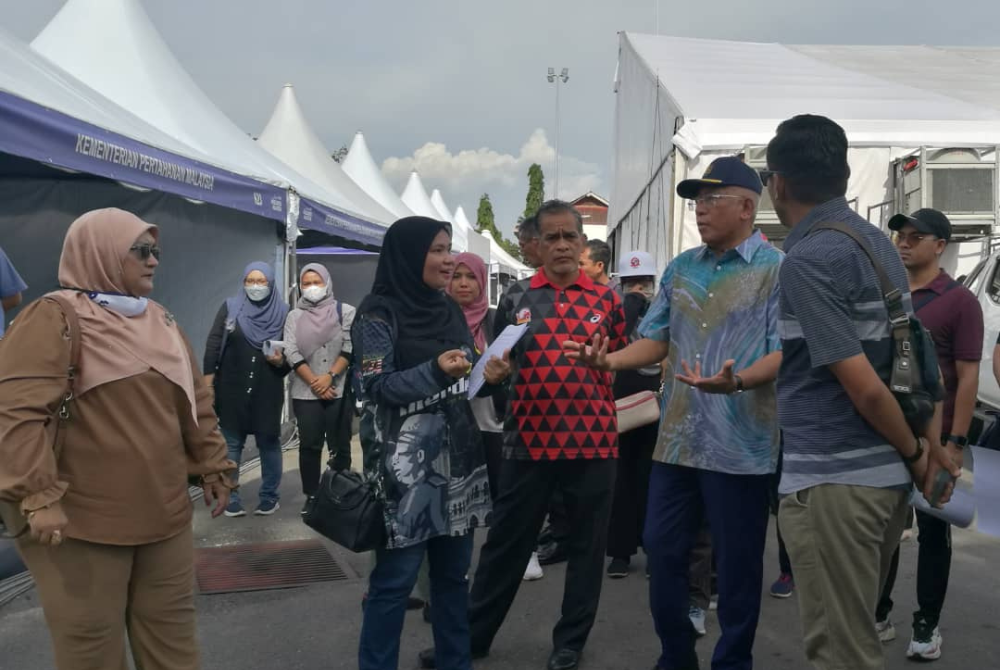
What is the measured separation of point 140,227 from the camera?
2748 mm

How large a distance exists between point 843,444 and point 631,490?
2.91 meters

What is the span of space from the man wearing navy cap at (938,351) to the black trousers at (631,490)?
162 cm

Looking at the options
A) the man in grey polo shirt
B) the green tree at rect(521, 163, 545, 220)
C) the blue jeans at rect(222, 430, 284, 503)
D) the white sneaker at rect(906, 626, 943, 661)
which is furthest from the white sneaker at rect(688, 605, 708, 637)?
the green tree at rect(521, 163, 545, 220)

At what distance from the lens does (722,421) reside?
10.5 ft

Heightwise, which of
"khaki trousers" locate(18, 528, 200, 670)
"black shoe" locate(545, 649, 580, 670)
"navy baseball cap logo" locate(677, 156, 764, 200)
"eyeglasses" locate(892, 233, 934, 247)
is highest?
"navy baseball cap logo" locate(677, 156, 764, 200)

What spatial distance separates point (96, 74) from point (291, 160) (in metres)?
5.50

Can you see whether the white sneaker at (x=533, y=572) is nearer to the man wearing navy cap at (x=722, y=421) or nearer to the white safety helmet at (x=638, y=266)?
the man wearing navy cap at (x=722, y=421)

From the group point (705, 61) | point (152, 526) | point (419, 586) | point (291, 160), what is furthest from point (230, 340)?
point (705, 61)

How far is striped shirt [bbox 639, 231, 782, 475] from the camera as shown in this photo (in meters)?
3.17

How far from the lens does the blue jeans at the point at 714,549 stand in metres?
3.18

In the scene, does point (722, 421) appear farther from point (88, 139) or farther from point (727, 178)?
point (88, 139)

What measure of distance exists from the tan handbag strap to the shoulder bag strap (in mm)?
2163

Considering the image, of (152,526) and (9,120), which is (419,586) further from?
(9,120)

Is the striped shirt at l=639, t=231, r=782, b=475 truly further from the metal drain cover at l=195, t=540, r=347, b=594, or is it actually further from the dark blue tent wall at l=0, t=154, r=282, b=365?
the dark blue tent wall at l=0, t=154, r=282, b=365
